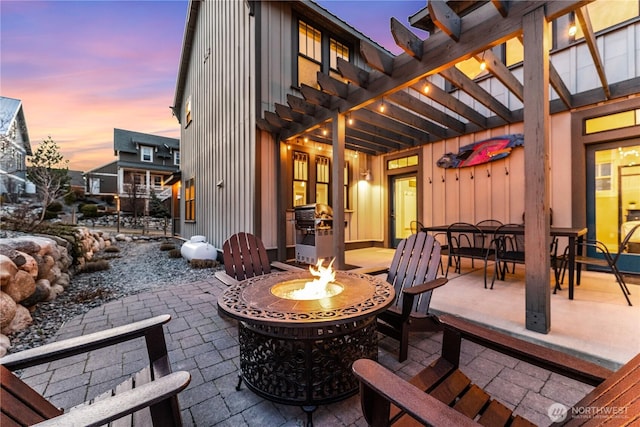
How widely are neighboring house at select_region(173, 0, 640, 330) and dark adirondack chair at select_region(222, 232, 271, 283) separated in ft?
5.40

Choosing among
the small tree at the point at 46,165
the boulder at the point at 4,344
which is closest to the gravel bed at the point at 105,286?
the boulder at the point at 4,344

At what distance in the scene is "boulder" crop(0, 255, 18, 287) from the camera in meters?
2.69

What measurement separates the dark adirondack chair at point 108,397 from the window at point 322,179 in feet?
18.3

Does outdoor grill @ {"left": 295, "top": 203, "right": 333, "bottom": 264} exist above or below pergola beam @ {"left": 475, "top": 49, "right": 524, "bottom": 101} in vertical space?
below

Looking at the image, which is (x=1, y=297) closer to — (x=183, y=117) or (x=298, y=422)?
(x=298, y=422)

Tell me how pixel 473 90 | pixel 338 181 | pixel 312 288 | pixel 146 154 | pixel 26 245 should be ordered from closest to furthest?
pixel 312 288 < pixel 26 245 < pixel 473 90 < pixel 338 181 < pixel 146 154

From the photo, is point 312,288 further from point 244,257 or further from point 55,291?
point 55,291

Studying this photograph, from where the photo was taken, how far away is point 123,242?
35.4 ft

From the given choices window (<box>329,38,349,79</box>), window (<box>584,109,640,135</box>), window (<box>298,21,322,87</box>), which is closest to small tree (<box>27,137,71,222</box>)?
window (<box>298,21,322,87</box>)

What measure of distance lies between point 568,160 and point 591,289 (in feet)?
7.43

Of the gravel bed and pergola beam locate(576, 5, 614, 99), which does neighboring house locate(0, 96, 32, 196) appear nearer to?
the gravel bed

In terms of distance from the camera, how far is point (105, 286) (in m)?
4.38

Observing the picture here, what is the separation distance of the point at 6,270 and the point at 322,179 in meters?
5.53

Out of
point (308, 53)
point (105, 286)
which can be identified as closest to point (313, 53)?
point (308, 53)
